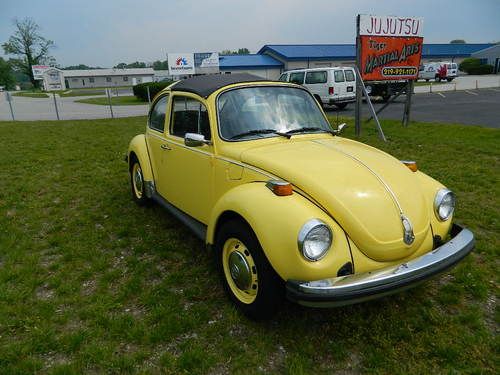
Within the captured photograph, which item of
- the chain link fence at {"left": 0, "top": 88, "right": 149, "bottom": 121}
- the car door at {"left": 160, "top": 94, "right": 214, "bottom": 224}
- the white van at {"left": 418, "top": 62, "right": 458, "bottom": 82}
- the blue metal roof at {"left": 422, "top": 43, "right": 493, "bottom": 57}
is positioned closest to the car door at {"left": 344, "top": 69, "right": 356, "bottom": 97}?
the chain link fence at {"left": 0, "top": 88, "right": 149, "bottom": 121}

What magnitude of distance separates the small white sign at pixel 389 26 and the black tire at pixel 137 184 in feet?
24.1

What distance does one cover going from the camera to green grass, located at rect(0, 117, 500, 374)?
103 inches

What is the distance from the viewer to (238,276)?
9.89 ft

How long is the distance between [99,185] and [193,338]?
481 cm

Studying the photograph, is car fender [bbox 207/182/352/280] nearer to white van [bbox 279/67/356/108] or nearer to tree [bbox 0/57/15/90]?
white van [bbox 279/67/356/108]

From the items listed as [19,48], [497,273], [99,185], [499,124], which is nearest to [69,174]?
[99,185]

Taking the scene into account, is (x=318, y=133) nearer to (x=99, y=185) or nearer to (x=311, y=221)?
(x=311, y=221)

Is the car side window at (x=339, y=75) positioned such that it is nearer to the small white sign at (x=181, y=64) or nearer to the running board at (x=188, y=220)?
the running board at (x=188, y=220)

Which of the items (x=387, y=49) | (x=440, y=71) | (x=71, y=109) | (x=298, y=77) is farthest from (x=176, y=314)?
(x=440, y=71)

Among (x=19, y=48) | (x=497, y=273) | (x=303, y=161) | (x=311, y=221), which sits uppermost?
(x=19, y=48)

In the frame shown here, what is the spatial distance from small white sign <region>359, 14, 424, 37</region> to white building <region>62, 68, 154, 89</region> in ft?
293

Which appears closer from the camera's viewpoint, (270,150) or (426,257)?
(426,257)

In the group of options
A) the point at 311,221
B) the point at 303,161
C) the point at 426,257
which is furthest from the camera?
the point at 303,161

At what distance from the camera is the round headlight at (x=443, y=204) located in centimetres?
308
